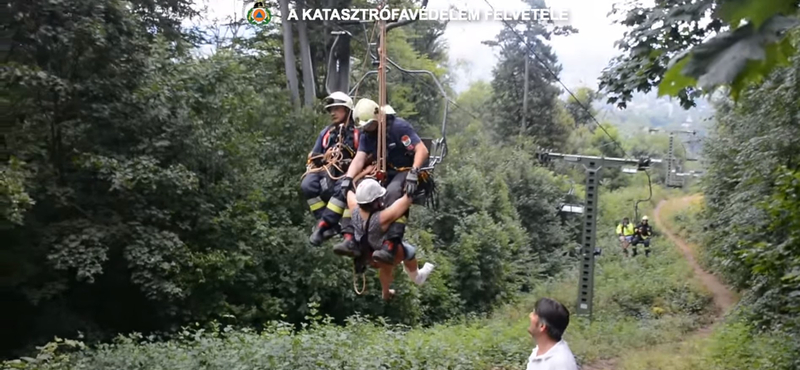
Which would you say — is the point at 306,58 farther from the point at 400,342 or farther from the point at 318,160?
the point at 318,160

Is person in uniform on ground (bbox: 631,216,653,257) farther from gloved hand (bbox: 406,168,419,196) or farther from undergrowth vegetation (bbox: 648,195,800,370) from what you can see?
gloved hand (bbox: 406,168,419,196)

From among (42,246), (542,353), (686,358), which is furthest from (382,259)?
(42,246)

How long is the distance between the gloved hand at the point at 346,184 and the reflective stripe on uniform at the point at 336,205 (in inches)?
3.0

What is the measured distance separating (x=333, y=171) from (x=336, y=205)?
333mm

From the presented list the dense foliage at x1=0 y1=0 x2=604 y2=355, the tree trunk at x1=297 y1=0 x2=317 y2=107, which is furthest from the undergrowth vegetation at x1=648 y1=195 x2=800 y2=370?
the tree trunk at x1=297 y1=0 x2=317 y2=107

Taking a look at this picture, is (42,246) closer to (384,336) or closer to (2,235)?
(2,235)

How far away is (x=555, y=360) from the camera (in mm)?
3109

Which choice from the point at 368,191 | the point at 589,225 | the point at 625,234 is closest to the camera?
the point at 368,191

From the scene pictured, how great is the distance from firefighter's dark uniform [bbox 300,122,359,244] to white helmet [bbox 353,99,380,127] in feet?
1.34

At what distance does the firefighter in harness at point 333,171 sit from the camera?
502cm

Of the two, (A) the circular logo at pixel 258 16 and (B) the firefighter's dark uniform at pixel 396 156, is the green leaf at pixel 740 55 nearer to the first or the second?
(B) the firefighter's dark uniform at pixel 396 156

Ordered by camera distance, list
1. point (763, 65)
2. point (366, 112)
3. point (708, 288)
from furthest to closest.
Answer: point (708, 288), point (366, 112), point (763, 65)

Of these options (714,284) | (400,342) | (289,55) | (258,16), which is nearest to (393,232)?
(400,342)

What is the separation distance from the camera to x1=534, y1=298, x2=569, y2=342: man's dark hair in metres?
3.20
